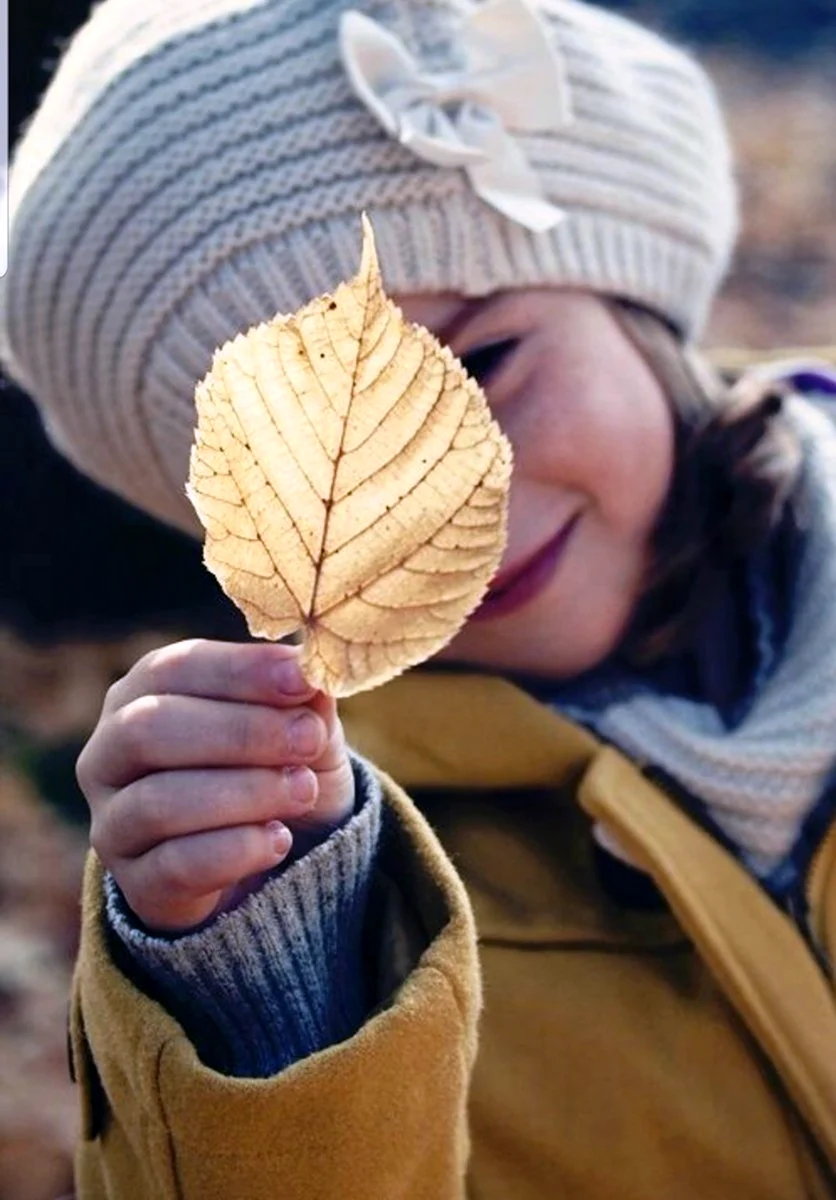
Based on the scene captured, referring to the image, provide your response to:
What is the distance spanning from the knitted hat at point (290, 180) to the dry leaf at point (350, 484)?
57cm

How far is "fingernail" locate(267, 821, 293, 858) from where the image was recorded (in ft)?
2.25

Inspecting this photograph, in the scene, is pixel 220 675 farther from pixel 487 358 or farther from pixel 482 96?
pixel 482 96

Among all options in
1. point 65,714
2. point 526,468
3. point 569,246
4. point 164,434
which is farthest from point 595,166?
point 65,714

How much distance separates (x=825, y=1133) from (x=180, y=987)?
43 centimetres

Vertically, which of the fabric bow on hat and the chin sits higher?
the fabric bow on hat

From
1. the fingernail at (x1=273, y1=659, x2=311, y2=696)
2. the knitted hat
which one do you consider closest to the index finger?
the fingernail at (x1=273, y1=659, x2=311, y2=696)

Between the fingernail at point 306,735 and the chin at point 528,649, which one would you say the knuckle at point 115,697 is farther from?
the chin at point 528,649

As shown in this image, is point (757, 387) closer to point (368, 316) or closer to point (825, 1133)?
point (825, 1133)

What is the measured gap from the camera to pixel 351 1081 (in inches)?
29.5

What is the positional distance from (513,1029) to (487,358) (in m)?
0.43

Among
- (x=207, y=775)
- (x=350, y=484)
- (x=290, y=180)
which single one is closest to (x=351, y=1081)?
(x=207, y=775)

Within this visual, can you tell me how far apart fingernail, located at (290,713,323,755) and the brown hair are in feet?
1.96

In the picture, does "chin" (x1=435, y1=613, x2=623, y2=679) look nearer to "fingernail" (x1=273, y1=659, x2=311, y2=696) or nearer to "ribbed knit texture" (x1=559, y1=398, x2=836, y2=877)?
"ribbed knit texture" (x1=559, y1=398, x2=836, y2=877)

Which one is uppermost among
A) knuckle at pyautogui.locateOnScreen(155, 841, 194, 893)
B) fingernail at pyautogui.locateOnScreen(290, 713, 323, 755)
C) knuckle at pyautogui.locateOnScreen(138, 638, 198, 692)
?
fingernail at pyautogui.locateOnScreen(290, 713, 323, 755)
